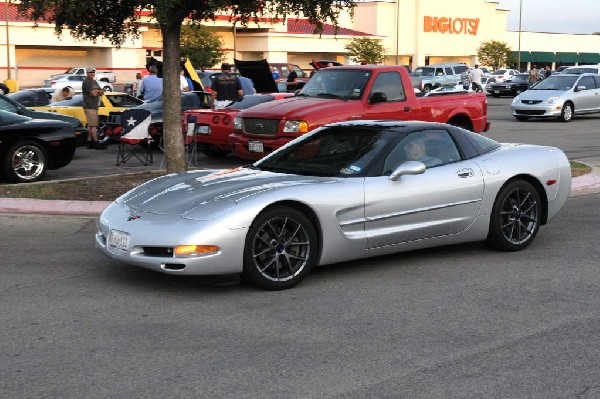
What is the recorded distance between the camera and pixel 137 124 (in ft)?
46.6

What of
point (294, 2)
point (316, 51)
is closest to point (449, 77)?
point (316, 51)

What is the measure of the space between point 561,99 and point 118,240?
77.2 feet

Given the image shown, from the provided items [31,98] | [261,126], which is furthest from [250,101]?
[31,98]

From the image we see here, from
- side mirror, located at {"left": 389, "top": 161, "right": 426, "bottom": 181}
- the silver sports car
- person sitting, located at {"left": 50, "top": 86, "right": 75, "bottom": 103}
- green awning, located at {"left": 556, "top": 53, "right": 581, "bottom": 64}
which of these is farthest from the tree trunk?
green awning, located at {"left": 556, "top": 53, "right": 581, "bottom": 64}

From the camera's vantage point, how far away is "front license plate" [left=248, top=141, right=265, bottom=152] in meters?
14.2

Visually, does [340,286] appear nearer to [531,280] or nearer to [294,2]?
[531,280]

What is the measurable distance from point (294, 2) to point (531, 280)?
16.0ft

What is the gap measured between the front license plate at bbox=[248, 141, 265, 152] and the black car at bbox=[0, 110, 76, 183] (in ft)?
9.30

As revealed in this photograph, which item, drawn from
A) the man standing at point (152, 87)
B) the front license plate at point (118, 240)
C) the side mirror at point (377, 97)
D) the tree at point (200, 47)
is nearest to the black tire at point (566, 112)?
the man standing at point (152, 87)

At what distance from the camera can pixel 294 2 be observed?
10.5m

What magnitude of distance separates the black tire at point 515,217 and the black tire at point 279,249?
6.81 feet

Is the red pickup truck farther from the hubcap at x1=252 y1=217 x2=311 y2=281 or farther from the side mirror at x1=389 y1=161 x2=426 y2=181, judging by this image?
the hubcap at x1=252 y1=217 x2=311 y2=281

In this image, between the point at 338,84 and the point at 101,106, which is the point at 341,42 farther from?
the point at 338,84

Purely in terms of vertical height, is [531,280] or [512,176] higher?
[512,176]
